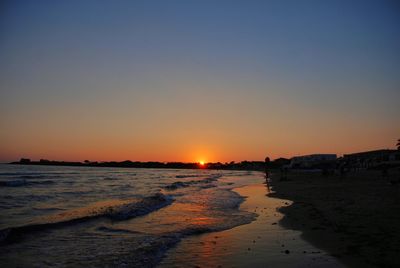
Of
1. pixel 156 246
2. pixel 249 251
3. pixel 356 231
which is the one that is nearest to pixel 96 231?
pixel 156 246

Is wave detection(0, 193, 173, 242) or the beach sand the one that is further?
wave detection(0, 193, 173, 242)

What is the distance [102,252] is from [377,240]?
7.72 meters

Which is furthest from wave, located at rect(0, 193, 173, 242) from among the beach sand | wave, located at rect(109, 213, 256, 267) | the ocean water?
the beach sand

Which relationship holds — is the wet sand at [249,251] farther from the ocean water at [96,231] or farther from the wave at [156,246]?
the ocean water at [96,231]

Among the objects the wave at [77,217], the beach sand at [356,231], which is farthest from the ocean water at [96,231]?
the beach sand at [356,231]

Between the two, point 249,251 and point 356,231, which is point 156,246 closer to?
point 249,251

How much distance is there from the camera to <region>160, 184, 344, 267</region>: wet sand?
8750 millimetres

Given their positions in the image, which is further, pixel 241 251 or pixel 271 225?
pixel 271 225

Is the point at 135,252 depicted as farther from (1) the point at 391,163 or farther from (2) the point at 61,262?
(1) the point at 391,163

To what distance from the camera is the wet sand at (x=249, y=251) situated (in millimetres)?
8750

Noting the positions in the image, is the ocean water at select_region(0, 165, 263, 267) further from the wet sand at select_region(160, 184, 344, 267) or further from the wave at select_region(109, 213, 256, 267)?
the wet sand at select_region(160, 184, 344, 267)

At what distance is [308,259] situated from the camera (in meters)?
8.88

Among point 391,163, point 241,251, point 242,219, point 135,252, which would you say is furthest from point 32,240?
point 391,163

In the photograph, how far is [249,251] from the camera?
1005 cm
